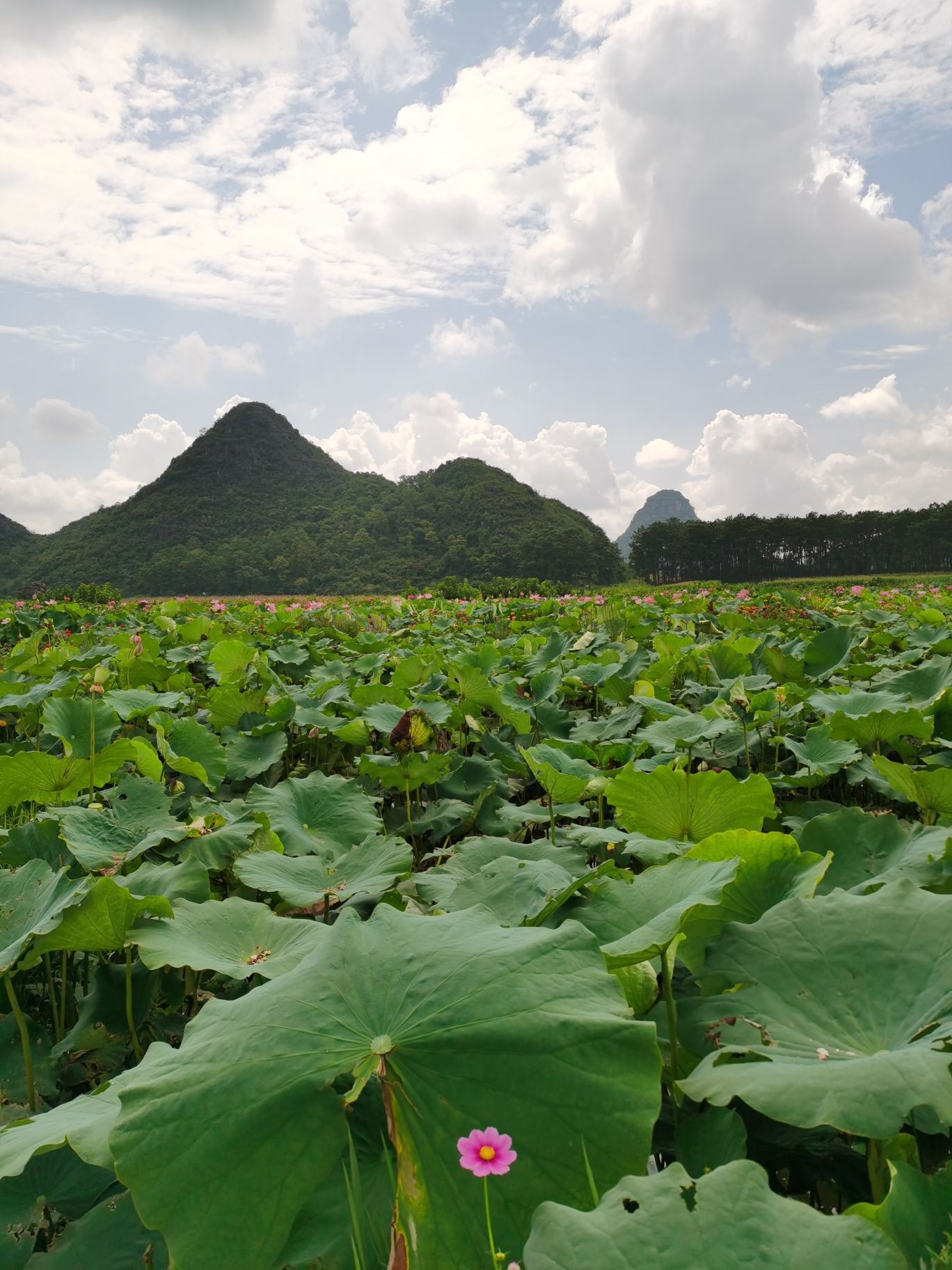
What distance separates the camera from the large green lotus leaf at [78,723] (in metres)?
2.35

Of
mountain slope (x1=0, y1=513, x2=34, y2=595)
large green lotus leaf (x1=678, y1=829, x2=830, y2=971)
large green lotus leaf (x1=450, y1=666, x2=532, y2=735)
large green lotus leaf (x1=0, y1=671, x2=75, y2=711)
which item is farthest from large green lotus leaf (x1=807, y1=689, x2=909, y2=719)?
mountain slope (x1=0, y1=513, x2=34, y2=595)

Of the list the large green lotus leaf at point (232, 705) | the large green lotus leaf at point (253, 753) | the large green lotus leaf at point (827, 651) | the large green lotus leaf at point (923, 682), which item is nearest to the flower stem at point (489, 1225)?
the large green lotus leaf at point (253, 753)

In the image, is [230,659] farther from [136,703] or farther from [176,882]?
[176,882]

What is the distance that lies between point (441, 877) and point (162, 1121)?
82 cm

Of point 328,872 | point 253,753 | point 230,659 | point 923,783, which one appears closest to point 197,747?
point 253,753

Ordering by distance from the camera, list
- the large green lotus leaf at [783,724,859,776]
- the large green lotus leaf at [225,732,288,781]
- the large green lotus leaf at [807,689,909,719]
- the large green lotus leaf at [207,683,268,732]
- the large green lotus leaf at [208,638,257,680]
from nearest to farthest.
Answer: the large green lotus leaf at [783,724,859,776]
the large green lotus leaf at [807,689,909,719]
the large green lotus leaf at [225,732,288,781]
the large green lotus leaf at [207,683,268,732]
the large green lotus leaf at [208,638,257,680]

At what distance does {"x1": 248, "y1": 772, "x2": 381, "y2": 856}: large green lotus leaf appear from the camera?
6.47 feet

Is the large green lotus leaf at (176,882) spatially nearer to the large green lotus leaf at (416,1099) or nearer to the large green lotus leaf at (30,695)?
the large green lotus leaf at (416,1099)

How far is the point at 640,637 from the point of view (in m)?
5.19

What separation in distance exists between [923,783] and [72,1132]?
5.56ft

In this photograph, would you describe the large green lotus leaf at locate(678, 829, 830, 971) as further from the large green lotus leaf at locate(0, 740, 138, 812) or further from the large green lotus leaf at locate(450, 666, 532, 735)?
the large green lotus leaf at locate(450, 666, 532, 735)

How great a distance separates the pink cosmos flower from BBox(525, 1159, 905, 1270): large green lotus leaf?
9 centimetres

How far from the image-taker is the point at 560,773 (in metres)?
1.86

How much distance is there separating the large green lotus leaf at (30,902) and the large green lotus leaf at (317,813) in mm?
546
